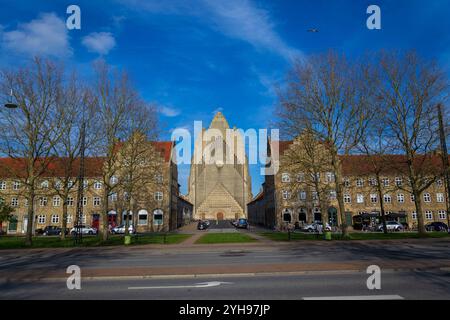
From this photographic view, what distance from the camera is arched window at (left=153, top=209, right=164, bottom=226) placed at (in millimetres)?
57000

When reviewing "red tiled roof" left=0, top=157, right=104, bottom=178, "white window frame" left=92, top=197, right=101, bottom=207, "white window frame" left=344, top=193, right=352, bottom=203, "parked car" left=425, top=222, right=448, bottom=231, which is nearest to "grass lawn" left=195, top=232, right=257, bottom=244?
"red tiled roof" left=0, top=157, right=104, bottom=178

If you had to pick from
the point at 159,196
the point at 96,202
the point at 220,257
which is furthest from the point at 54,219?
the point at 220,257

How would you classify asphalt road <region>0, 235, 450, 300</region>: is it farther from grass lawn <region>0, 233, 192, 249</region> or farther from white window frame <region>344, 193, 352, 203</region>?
white window frame <region>344, 193, 352, 203</region>

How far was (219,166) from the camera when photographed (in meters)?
132

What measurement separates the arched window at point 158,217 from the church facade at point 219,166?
204 ft

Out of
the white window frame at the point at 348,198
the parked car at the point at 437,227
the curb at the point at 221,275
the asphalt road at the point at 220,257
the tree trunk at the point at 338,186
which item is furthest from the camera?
the white window frame at the point at 348,198

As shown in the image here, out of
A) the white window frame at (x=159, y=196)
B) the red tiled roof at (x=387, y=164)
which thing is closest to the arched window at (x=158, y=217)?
the white window frame at (x=159, y=196)

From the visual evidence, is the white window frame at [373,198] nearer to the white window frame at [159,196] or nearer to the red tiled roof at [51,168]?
the white window frame at [159,196]

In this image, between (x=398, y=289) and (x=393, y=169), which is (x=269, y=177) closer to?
(x=393, y=169)

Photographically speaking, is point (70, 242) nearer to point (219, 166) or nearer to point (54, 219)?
point (54, 219)

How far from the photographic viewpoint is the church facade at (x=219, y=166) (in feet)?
425

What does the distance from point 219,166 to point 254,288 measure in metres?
122

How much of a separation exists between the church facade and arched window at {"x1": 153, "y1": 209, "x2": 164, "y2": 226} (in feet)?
204
